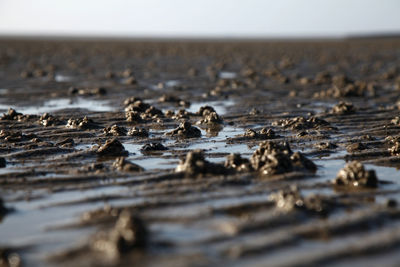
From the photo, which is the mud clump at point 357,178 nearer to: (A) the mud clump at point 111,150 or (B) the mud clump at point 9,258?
(A) the mud clump at point 111,150

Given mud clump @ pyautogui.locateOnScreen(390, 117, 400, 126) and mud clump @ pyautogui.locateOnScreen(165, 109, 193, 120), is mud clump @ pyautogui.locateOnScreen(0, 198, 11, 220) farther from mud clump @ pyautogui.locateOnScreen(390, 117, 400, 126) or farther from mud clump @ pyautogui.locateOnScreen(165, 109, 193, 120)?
mud clump @ pyautogui.locateOnScreen(390, 117, 400, 126)

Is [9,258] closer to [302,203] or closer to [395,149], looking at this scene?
[302,203]

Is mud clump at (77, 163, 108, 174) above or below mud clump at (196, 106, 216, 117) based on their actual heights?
below

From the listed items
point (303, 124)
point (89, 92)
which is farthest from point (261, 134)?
point (89, 92)

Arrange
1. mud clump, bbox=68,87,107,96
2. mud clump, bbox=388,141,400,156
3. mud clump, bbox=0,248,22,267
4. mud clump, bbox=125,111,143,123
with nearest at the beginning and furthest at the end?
mud clump, bbox=0,248,22,267, mud clump, bbox=388,141,400,156, mud clump, bbox=125,111,143,123, mud clump, bbox=68,87,107,96

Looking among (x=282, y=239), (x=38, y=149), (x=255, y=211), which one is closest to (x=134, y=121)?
(x=38, y=149)

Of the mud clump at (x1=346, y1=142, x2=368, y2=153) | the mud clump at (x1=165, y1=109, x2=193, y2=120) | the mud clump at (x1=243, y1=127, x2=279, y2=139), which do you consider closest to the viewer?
the mud clump at (x1=346, y1=142, x2=368, y2=153)

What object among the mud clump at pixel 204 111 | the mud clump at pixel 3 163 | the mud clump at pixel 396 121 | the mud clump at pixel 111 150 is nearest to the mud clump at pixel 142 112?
the mud clump at pixel 204 111

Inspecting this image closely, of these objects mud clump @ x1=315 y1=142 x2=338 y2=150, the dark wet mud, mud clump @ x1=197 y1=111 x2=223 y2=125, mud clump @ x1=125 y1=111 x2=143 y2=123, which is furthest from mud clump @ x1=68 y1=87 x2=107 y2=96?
mud clump @ x1=315 y1=142 x2=338 y2=150
